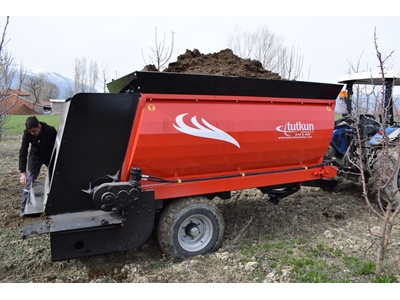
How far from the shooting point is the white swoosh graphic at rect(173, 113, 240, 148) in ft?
12.0

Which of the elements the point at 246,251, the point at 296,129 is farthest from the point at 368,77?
the point at 246,251

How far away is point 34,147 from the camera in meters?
A: 4.71

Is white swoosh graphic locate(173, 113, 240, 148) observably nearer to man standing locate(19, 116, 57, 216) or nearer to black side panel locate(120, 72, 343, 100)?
black side panel locate(120, 72, 343, 100)

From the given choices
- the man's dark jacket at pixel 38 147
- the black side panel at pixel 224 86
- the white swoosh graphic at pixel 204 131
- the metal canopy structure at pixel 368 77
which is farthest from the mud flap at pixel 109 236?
the metal canopy structure at pixel 368 77

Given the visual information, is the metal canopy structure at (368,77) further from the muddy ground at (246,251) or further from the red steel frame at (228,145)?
the muddy ground at (246,251)

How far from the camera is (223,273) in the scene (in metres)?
3.36

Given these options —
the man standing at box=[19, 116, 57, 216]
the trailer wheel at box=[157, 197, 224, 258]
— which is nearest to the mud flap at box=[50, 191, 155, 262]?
the trailer wheel at box=[157, 197, 224, 258]

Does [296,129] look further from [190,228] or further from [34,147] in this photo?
[34,147]

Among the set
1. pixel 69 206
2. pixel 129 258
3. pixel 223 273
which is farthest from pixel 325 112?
pixel 69 206

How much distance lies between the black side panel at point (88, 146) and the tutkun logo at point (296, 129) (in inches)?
80.9

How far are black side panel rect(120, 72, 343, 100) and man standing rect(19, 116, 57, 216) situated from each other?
151 centimetres

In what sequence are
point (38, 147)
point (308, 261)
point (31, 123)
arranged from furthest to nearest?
point (38, 147), point (31, 123), point (308, 261)

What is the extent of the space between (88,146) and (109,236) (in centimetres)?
100

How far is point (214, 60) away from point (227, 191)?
6.43ft
